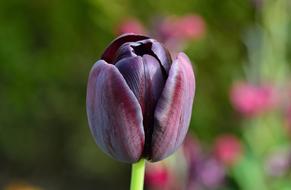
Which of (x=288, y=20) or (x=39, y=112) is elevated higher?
(x=288, y=20)

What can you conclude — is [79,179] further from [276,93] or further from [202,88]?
[276,93]

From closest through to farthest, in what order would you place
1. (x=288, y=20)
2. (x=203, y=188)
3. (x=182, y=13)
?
(x=203, y=188)
(x=288, y=20)
(x=182, y=13)

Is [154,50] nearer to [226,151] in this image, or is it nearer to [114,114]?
[114,114]

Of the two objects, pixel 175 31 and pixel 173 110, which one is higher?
pixel 173 110

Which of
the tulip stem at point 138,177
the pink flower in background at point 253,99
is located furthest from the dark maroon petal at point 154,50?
the pink flower in background at point 253,99

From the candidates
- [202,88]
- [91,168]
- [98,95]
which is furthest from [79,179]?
[98,95]

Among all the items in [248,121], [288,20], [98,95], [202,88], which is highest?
[98,95]

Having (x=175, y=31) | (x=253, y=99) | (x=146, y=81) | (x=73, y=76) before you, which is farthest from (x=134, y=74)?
(x=73, y=76)
